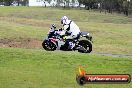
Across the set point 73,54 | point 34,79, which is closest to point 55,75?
point 34,79

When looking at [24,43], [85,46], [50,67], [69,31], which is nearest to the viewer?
[50,67]

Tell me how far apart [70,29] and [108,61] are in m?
2.84

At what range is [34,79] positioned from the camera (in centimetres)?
1712

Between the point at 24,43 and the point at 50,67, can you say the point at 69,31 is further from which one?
the point at 24,43

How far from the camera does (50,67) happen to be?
64.7 ft

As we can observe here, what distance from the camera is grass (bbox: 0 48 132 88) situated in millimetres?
16641

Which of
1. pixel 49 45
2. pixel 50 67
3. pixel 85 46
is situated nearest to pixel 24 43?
pixel 49 45

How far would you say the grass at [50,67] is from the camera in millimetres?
16641

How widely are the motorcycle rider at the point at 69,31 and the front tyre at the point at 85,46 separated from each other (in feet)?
1.43

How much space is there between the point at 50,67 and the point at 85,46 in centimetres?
261

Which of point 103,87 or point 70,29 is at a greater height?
point 70,29

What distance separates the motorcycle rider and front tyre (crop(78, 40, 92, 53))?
44 cm

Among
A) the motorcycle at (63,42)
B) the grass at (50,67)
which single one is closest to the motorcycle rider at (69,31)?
the motorcycle at (63,42)

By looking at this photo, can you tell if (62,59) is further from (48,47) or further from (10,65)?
(10,65)
